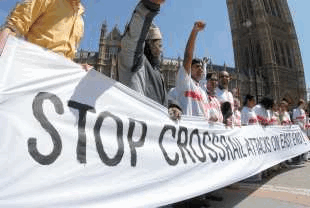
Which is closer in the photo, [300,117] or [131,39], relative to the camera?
[131,39]

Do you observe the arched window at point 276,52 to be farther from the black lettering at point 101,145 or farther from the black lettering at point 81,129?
the black lettering at point 81,129

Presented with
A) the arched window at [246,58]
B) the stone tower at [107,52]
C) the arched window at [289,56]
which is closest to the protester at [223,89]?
the stone tower at [107,52]

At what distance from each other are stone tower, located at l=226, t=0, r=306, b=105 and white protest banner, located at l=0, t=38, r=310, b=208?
2124 inches

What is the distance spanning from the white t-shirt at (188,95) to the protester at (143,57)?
65 centimetres

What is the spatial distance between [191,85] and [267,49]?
174 feet

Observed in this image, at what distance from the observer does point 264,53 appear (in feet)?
172

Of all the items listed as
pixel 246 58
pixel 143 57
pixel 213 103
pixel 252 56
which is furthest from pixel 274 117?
pixel 246 58

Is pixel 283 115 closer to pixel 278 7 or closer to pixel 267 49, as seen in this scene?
pixel 267 49

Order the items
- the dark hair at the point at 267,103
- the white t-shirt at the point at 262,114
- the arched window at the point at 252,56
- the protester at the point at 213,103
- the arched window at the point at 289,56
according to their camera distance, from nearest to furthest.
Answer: the protester at the point at 213,103 → the white t-shirt at the point at 262,114 → the dark hair at the point at 267,103 → the arched window at the point at 252,56 → the arched window at the point at 289,56

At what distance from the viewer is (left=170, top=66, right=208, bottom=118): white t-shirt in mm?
3371

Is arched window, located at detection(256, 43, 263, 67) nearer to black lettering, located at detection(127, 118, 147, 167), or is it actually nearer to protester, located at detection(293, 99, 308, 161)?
protester, located at detection(293, 99, 308, 161)

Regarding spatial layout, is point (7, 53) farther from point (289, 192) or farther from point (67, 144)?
point (289, 192)

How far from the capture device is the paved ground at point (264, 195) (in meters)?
3.44

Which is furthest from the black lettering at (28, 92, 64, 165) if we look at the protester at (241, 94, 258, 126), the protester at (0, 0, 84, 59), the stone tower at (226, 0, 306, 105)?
the stone tower at (226, 0, 306, 105)
